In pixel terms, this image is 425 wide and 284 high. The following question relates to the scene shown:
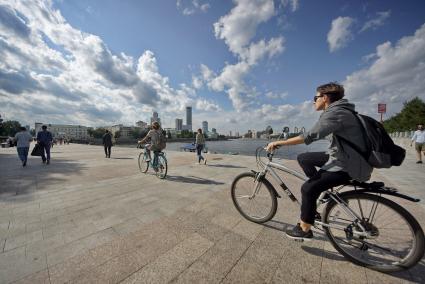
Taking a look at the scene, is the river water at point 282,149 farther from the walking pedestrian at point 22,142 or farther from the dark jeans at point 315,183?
the walking pedestrian at point 22,142

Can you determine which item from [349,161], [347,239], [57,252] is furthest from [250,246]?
[57,252]

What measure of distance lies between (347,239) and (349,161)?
1038 mm

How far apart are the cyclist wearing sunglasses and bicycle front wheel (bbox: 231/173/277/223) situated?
601 mm

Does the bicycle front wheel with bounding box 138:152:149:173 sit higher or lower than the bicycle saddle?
lower

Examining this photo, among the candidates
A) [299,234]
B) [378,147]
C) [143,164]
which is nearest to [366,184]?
[378,147]

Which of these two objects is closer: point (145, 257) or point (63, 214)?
point (145, 257)

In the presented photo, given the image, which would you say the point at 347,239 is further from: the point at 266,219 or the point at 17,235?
the point at 17,235

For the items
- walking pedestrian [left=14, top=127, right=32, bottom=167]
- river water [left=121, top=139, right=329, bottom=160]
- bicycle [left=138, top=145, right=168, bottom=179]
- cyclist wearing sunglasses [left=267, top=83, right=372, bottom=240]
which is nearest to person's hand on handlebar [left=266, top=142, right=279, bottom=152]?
cyclist wearing sunglasses [left=267, top=83, right=372, bottom=240]

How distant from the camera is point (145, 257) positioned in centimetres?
224

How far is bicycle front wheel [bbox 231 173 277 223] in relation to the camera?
9.93 feet

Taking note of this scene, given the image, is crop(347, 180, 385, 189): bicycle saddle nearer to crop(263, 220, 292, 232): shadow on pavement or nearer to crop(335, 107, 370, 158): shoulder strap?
crop(335, 107, 370, 158): shoulder strap

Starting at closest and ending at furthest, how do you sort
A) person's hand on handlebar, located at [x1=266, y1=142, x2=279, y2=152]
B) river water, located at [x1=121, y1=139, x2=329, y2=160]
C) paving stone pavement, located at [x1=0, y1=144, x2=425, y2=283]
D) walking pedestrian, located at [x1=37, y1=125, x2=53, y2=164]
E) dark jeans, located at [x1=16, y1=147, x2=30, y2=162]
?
paving stone pavement, located at [x1=0, y1=144, x2=425, y2=283], person's hand on handlebar, located at [x1=266, y1=142, x2=279, y2=152], dark jeans, located at [x1=16, y1=147, x2=30, y2=162], walking pedestrian, located at [x1=37, y1=125, x2=53, y2=164], river water, located at [x1=121, y1=139, x2=329, y2=160]

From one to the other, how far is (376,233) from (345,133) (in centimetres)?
123

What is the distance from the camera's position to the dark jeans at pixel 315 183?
2135 mm
